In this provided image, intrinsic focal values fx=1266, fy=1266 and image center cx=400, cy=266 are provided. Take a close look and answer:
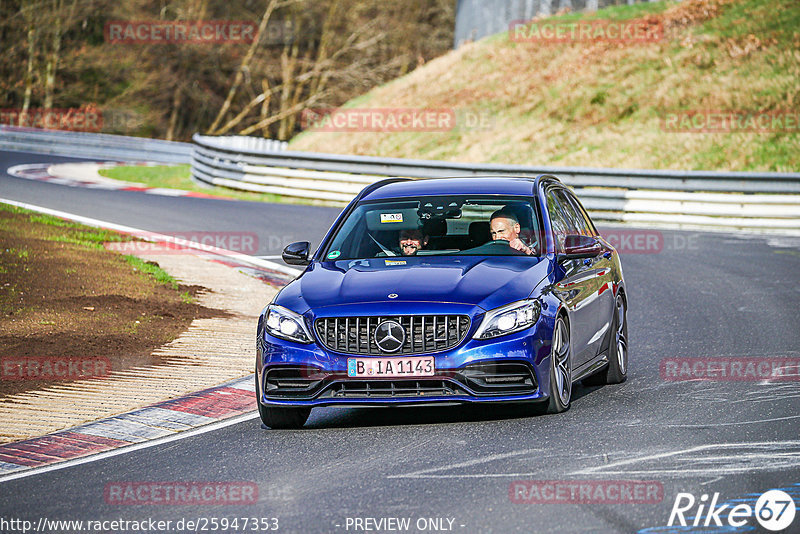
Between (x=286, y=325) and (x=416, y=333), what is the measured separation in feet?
2.93

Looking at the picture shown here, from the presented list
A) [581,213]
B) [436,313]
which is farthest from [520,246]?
[581,213]

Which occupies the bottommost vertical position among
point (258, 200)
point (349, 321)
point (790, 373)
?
point (258, 200)

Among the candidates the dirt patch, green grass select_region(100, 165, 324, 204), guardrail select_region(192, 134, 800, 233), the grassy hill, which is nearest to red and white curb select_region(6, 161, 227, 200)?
green grass select_region(100, 165, 324, 204)

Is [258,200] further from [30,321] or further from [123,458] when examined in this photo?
[123,458]

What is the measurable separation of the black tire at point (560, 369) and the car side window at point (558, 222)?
86 cm

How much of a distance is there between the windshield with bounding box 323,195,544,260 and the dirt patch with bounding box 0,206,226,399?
2473mm

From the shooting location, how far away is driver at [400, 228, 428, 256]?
9.22 m

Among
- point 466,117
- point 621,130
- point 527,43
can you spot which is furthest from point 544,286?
point 527,43

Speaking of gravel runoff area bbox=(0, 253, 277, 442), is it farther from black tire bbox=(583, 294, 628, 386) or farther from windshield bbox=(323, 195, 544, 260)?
black tire bbox=(583, 294, 628, 386)

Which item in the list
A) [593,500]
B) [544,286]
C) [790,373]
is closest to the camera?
[593,500]

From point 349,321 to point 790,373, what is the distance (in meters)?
3.96

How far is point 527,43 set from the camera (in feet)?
140

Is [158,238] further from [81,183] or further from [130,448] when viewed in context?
[130,448]

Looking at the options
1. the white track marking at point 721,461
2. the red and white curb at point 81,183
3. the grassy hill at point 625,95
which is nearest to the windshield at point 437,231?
the white track marking at point 721,461
